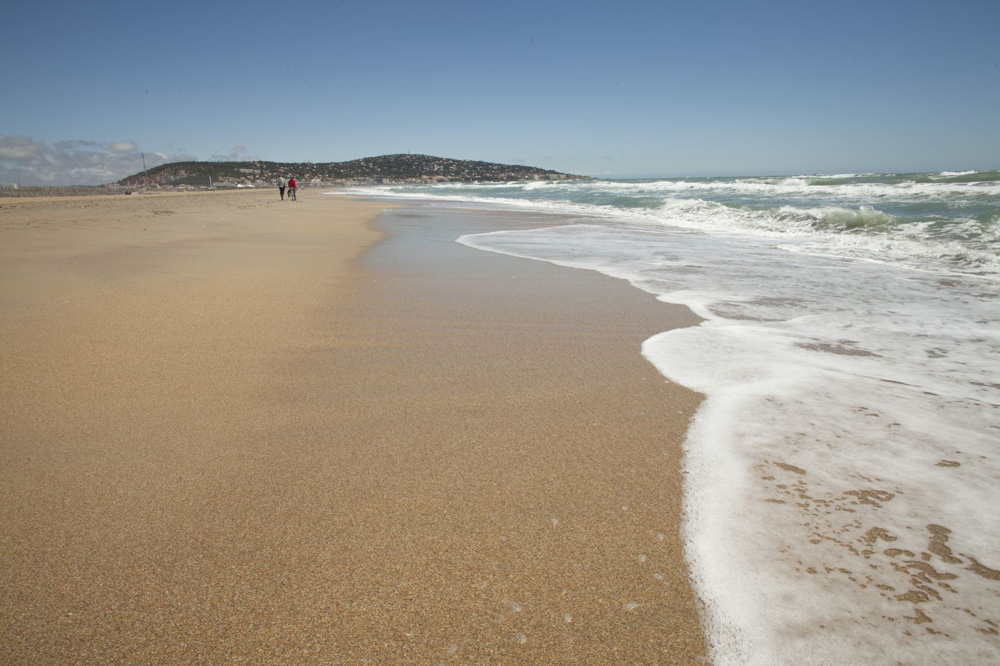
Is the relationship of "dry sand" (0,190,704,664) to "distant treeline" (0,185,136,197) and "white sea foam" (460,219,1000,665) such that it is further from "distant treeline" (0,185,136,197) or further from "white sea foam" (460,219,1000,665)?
"distant treeline" (0,185,136,197)

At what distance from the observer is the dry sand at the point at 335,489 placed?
45.4 inches

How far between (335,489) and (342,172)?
294 feet

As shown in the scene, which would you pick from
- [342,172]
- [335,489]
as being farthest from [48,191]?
[342,172]

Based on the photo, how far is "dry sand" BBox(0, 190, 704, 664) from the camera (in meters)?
1.15

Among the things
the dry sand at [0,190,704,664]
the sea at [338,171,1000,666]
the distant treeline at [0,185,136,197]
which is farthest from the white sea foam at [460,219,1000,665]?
the distant treeline at [0,185,136,197]

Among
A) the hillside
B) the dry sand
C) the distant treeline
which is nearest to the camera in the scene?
the dry sand

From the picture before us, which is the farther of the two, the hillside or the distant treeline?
the hillside

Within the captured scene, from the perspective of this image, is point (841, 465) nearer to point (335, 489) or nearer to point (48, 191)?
point (335, 489)

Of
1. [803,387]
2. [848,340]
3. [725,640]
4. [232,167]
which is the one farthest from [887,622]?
[232,167]

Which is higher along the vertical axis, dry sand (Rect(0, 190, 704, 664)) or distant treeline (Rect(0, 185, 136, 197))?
distant treeline (Rect(0, 185, 136, 197))

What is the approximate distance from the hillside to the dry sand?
217 feet

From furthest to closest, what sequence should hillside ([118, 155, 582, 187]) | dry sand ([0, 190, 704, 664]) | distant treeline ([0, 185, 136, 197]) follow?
hillside ([118, 155, 582, 187]), distant treeline ([0, 185, 136, 197]), dry sand ([0, 190, 704, 664])

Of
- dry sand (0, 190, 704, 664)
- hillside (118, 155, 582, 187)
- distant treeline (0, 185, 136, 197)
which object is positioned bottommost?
dry sand (0, 190, 704, 664)

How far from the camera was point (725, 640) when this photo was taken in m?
1.15
